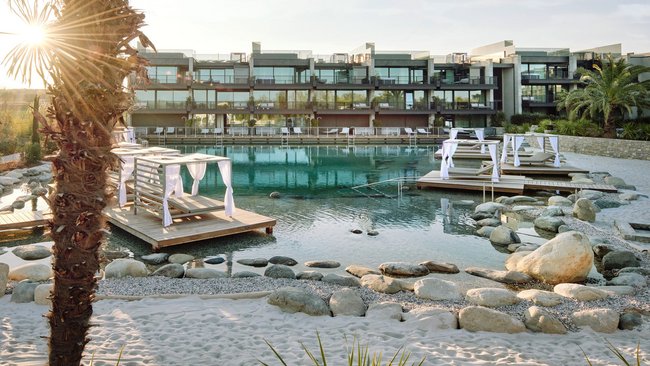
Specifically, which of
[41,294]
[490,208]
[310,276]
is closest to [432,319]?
[310,276]

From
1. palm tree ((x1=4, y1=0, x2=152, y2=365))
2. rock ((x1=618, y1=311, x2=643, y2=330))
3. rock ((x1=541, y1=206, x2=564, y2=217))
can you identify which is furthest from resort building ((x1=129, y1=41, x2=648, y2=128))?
palm tree ((x1=4, y1=0, x2=152, y2=365))

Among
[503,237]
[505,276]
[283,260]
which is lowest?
[505,276]

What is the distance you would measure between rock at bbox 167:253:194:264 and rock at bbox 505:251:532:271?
6.08m

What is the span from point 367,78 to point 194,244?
123 feet

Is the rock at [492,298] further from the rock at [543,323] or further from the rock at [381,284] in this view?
the rock at [381,284]

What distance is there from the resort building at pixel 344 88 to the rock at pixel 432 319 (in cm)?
4033

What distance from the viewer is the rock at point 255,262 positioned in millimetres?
9938

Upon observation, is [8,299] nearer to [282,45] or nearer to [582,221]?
[582,221]

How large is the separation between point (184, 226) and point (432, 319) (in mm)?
6925

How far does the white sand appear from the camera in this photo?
5.17 meters

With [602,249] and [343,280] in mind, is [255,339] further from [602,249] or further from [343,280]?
[602,249]

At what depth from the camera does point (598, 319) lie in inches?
239

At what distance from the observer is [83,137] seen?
3146 millimetres

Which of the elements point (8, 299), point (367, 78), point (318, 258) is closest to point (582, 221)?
point (318, 258)
